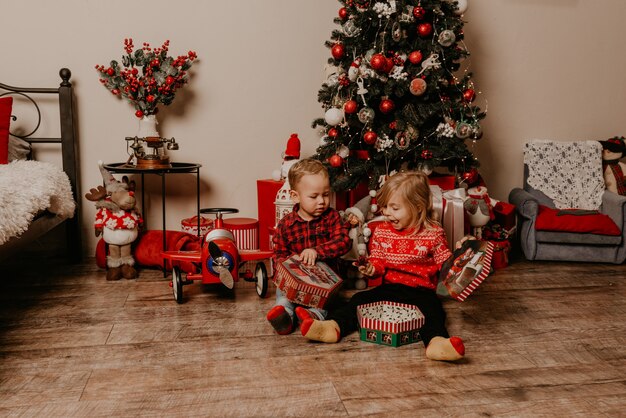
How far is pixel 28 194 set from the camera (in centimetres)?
267

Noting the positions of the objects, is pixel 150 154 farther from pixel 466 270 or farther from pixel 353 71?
pixel 466 270

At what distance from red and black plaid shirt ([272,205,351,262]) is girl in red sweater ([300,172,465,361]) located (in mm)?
194

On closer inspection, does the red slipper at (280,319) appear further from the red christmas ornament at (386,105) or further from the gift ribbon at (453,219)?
the red christmas ornament at (386,105)

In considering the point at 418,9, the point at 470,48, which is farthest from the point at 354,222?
the point at 470,48

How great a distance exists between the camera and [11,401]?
1.81m

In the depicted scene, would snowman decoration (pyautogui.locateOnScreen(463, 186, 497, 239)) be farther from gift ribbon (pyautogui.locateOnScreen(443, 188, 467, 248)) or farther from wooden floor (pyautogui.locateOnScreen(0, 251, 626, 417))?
wooden floor (pyautogui.locateOnScreen(0, 251, 626, 417))

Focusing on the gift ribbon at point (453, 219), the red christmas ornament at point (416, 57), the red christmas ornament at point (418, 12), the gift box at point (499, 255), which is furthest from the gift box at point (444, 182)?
the red christmas ornament at point (418, 12)

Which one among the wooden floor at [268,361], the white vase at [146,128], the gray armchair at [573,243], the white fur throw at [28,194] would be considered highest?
the white vase at [146,128]

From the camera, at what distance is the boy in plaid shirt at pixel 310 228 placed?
257 cm

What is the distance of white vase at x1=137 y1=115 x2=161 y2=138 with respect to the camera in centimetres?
342

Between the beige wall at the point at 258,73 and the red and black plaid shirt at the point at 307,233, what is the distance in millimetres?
1331

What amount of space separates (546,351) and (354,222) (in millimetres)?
1122

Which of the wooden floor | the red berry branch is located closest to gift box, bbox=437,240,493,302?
the wooden floor

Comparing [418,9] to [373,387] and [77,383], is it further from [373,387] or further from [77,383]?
[77,383]
